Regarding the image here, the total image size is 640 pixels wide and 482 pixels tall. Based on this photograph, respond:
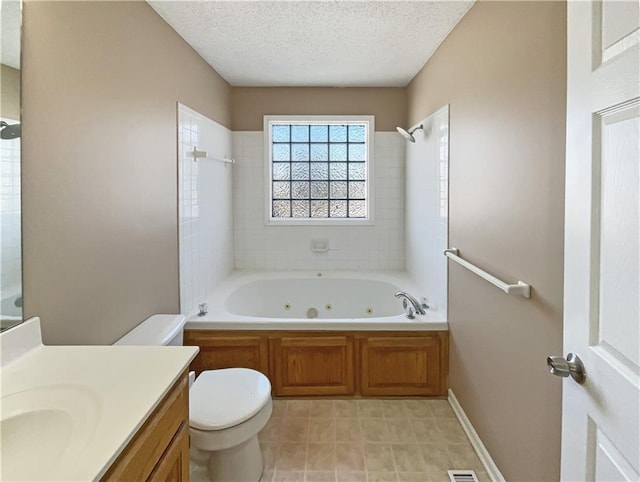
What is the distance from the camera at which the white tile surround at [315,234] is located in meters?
3.57

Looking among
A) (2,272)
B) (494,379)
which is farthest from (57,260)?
(494,379)

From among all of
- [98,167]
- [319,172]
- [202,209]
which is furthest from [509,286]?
[319,172]

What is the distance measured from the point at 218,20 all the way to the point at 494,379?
2.41 m

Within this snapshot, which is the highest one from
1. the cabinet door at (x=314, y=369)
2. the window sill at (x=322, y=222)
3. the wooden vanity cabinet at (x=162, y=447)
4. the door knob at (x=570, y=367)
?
the window sill at (x=322, y=222)

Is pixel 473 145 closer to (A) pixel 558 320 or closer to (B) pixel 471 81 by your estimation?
(B) pixel 471 81

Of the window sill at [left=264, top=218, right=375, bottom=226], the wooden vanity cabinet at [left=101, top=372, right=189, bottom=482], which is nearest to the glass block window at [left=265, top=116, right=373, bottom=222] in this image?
the window sill at [left=264, top=218, right=375, bottom=226]

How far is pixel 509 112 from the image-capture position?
Answer: 1.53 metres

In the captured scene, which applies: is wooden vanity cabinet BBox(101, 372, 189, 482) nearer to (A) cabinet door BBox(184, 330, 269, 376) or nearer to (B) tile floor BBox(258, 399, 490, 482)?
(B) tile floor BBox(258, 399, 490, 482)

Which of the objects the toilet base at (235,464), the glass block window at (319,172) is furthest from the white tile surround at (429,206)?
the toilet base at (235,464)

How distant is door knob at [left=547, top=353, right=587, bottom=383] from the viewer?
82 cm

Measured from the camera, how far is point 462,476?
1723mm

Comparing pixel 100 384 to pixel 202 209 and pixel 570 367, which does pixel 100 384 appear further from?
pixel 202 209

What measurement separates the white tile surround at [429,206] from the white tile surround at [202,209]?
1671 mm

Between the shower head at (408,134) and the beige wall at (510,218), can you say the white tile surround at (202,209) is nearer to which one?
the shower head at (408,134)
